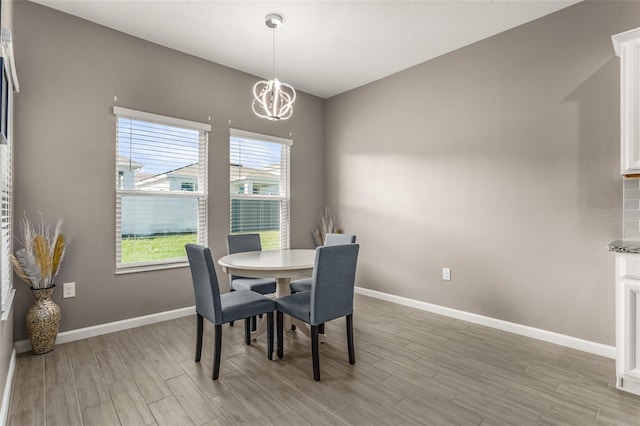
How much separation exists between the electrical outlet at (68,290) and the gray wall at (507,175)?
315 cm

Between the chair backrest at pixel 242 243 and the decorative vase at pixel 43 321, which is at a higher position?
the chair backrest at pixel 242 243

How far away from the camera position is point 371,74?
13.6 feet

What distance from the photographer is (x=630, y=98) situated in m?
2.17

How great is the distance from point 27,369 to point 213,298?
1.47m

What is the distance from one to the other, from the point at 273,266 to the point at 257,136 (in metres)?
2.29

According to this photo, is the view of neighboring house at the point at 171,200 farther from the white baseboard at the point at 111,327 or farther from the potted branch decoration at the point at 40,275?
the white baseboard at the point at 111,327

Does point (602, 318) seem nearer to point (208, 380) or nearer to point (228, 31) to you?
point (208, 380)

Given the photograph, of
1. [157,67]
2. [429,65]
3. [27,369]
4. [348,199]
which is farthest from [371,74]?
[27,369]

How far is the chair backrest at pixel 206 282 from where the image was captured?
218 centimetres

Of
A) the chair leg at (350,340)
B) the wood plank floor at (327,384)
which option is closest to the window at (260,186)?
the wood plank floor at (327,384)

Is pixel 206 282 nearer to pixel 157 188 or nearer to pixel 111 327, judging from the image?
pixel 111 327

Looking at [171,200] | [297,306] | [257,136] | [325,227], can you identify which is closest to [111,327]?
[171,200]

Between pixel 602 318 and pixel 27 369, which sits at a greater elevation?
pixel 602 318

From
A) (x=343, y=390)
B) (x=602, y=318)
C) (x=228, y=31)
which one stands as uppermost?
(x=228, y=31)
